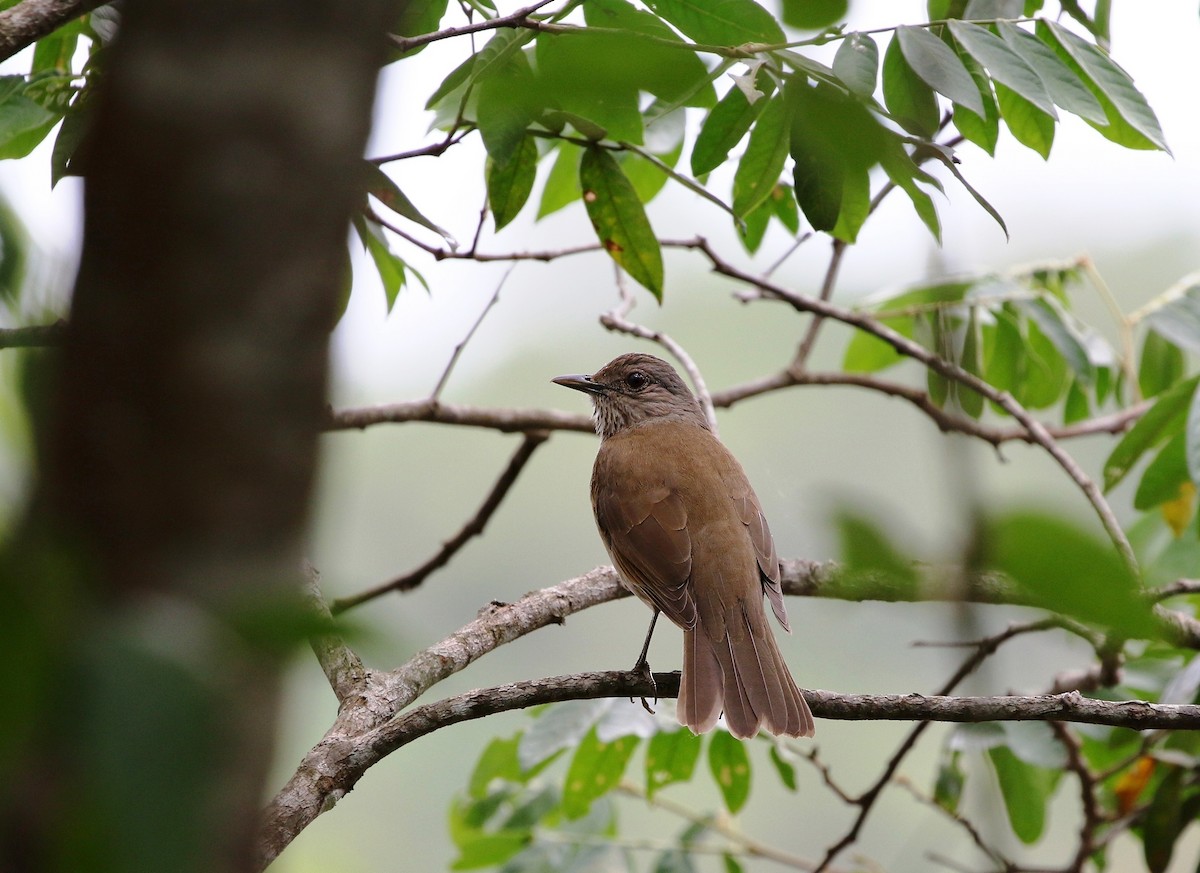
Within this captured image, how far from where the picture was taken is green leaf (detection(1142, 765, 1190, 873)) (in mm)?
3754

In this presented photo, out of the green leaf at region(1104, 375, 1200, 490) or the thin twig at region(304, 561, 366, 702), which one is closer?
the thin twig at region(304, 561, 366, 702)

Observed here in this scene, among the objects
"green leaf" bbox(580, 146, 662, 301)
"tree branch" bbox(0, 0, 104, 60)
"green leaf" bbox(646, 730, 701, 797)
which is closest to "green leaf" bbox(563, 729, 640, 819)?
"green leaf" bbox(646, 730, 701, 797)

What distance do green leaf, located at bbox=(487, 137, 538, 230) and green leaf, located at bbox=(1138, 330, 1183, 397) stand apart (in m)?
3.24

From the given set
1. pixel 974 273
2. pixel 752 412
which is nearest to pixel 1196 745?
pixel 974 273

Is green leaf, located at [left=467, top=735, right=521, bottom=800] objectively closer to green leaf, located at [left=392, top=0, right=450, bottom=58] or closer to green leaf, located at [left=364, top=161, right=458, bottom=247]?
green leaf, located at [left=364, top=161, right=458, bottom=247]

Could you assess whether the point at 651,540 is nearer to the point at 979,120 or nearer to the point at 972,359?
the point at 972,359

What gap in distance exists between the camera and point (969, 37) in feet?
9.21

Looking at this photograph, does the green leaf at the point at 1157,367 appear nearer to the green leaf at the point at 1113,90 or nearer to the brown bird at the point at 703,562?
the brown bird at the point at 703,562

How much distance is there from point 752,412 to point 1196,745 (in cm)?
1530

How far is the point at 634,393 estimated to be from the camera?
232 inches

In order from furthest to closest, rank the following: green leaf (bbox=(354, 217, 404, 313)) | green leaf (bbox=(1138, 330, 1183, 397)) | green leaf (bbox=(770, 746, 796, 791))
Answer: green leaf (bbox=(1138, 330, 1183, 397)) < green leaf (bbox=(770, 746, 796, 791)) < green leaf (bbox=(354, 217, 404, 313))

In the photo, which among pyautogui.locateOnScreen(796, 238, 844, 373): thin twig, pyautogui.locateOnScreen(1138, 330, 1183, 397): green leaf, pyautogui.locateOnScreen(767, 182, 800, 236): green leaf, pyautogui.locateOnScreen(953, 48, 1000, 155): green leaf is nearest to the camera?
pyautogui.locateOnScreen(953, 48, 1000, 155): green leaf

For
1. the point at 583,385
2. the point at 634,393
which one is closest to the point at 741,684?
Answer: the point at 634,393

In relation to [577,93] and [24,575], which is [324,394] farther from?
[577,93]
